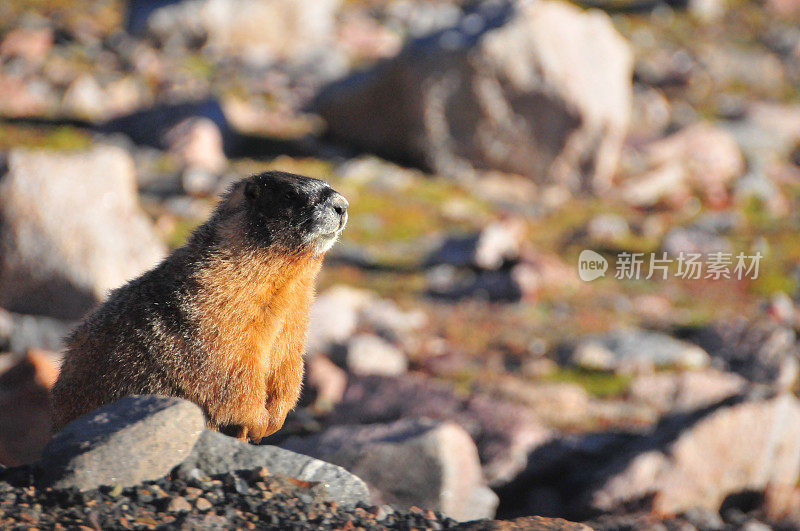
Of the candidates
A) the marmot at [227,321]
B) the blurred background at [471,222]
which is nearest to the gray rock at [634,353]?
the blurred background at [471,222]

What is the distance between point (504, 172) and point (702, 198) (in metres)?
8.66

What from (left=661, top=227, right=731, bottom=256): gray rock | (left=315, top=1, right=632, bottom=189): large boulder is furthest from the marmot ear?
(left=315, top=1, right=632, bottom=189): large boulder

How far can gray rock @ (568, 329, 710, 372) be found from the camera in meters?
18.4

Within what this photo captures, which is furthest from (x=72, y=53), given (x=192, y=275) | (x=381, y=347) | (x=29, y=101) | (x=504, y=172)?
(x=192, y=275)

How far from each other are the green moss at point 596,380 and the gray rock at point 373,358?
10.8ft

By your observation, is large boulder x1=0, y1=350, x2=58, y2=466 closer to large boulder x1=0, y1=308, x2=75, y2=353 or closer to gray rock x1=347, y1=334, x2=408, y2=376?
large boulder x1=0, y1=308, x2=75, y2=353

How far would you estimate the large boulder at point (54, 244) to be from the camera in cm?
1488

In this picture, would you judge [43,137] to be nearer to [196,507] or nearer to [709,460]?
[709,460]

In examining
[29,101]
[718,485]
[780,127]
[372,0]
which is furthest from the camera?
[372,0]

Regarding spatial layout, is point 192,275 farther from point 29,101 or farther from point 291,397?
point 29,101

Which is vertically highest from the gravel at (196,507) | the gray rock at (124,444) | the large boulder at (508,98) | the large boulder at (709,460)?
the large boulder at (508,98)

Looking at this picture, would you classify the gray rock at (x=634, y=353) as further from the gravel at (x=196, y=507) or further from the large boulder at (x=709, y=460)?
the gravel at (x=196, y=507)

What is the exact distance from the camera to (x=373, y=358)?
54.6 feet

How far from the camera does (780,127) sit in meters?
44.0
